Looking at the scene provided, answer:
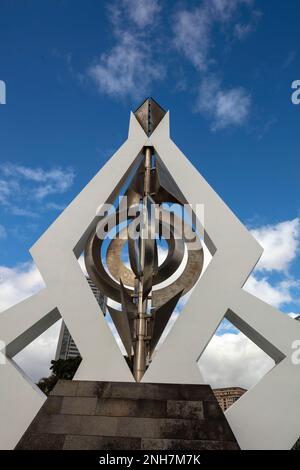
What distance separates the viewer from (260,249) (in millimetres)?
8023

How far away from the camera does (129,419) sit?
216 inches

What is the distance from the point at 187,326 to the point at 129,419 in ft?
7.88

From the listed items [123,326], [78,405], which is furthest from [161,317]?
[78,405]

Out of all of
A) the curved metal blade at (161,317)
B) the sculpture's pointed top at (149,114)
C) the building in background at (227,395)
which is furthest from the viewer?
the building in background at (227,395)

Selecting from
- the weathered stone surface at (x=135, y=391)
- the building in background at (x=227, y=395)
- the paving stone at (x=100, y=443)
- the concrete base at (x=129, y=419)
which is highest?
Result: the building in background at (x=227, y=395)

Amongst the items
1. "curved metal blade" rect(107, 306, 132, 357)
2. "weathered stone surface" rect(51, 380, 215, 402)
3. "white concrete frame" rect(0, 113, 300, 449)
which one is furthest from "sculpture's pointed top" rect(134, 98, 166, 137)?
"weathered stone surface" rect(51, 380, 215, 402)

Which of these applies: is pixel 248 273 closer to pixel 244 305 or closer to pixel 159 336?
pixel 244 305

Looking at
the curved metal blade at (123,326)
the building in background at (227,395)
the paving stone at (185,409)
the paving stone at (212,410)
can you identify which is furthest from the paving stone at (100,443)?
the building in background at (227,395)

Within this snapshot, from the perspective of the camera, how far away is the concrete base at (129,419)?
512 centimetres

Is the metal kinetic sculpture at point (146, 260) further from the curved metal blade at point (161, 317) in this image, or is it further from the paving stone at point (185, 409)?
the paving stone at point (185, 409)

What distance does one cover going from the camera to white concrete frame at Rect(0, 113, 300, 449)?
260 inches

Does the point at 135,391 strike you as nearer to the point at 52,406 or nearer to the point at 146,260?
the point at 52,406

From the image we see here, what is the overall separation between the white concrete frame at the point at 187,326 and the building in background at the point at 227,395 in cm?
4747

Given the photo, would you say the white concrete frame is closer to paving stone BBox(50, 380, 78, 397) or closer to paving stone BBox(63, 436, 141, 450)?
paving stone BBox(50, 380, 78, 397)
